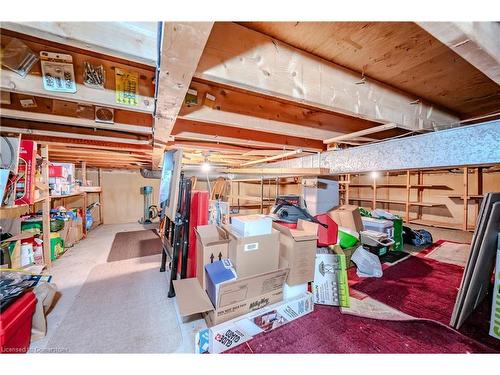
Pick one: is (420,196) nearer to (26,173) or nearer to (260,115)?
(260,115)

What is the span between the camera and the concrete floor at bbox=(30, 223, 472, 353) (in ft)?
5.05

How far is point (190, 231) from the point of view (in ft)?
7.34

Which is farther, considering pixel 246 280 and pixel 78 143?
pixel 78 143

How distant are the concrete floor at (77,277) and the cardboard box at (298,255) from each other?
89 cm

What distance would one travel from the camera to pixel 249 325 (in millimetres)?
1474

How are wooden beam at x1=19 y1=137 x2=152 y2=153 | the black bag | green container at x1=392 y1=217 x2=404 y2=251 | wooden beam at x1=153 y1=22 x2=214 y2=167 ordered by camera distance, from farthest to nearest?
1. the black bag
2. green container at x1=392 y1=217 x2=404 y2=251
3. wooden beam at x1=19 y1=137 x2=152 y2=153
4. wooden beam at x1=153 y1=22 x2=214 y2=167

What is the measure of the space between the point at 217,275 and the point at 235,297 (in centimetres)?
22

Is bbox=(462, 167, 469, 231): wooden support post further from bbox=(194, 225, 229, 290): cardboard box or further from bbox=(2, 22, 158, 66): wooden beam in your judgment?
bbox=(2, 22, 158, 66): wooden beam

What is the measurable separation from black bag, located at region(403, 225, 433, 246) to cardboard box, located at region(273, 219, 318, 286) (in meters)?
3.19

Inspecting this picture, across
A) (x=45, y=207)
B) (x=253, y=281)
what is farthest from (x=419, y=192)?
(x=45, y=207)

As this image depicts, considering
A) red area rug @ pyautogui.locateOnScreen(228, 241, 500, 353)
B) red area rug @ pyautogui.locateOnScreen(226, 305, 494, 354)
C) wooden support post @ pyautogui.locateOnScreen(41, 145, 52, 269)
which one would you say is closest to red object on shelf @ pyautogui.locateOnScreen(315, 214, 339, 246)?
red area rug @ pyautogui.locateOnScreen(228, 241, 500, 353)

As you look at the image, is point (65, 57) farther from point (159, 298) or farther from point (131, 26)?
point (159, 298)

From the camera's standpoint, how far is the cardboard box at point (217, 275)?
56.9 inches

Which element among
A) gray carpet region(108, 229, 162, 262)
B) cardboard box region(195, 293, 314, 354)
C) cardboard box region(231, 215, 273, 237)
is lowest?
gray carpet region(108, 229, 162, 262)
